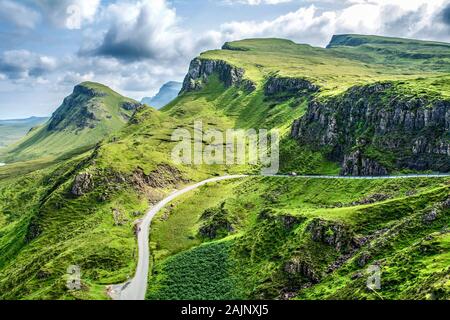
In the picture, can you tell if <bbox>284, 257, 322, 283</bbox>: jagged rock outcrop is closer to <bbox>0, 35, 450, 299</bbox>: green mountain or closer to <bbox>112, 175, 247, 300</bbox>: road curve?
<bbox>0, 35, 450, 299</bbox>: green mountain

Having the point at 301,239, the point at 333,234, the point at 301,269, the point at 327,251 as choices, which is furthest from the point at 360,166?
the point at 301,269

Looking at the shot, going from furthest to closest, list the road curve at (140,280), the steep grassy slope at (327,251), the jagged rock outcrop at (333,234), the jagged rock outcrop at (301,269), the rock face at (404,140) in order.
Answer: the rock face at (404,140) → the road curve at (140,280) → the jagged rock outcrop at (333,234) → the jagged rock outcrop at (301,269) → the steep grassy slope at (327,251)

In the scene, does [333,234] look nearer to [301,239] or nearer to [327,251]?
[327,251]

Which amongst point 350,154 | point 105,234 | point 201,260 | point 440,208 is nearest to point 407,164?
point 350,154

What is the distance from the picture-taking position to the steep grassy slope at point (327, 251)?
292 feet

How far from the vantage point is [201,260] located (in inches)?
5512

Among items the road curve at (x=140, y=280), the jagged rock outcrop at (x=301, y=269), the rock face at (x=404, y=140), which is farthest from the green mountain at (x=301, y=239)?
the road curve at (x=140, y=280)

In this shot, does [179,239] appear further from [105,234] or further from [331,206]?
[331,206]

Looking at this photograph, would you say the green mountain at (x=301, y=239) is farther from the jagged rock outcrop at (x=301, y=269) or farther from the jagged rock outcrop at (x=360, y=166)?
the jagged rock outcrop at (x=360, y=166)

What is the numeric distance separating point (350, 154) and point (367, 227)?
7857cm

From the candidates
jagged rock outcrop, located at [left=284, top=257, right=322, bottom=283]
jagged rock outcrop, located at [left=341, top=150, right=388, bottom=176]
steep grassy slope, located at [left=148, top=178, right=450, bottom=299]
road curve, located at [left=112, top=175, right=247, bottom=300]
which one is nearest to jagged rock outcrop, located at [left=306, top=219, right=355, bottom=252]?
steep grassy slope, located at [left=148, top=178, right=450, bottom=299]

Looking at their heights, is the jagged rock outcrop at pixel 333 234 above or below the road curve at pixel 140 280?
above

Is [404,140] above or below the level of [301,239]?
above

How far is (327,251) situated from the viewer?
11506cm
